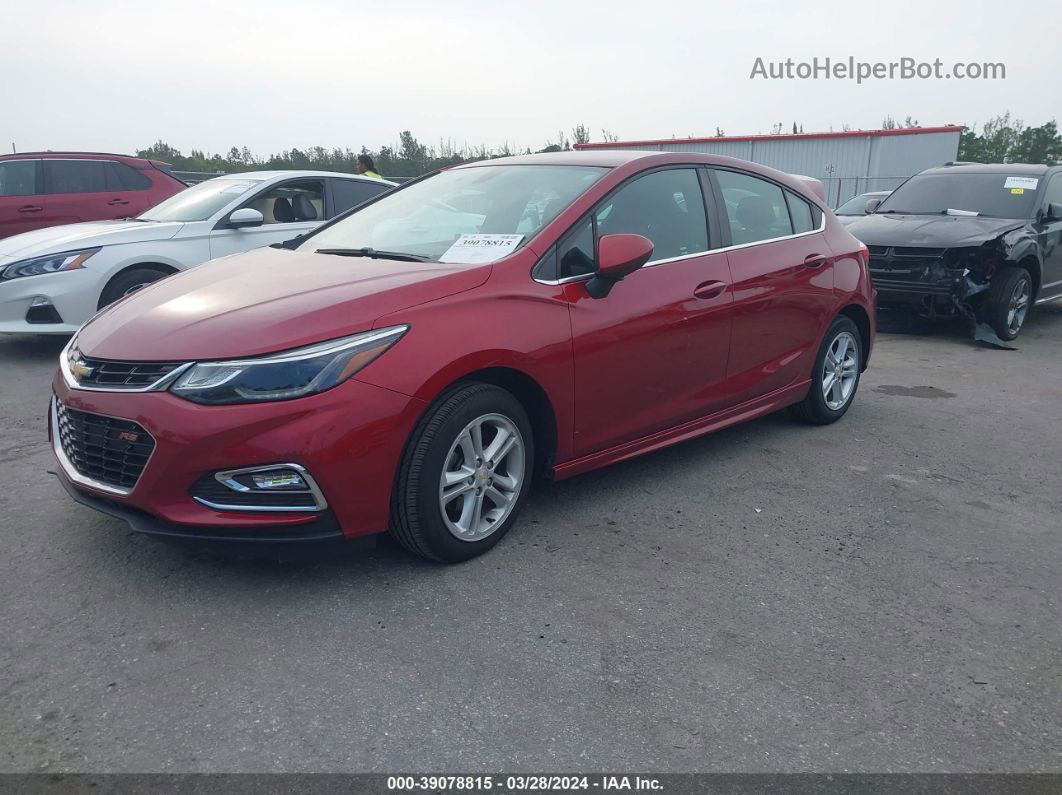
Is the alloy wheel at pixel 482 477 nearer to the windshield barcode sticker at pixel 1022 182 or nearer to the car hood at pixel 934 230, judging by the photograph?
the car hood at pixel 934 230

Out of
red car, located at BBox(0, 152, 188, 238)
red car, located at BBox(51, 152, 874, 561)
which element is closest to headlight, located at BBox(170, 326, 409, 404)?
red car, located at BBox(51, 152, 874, 561)

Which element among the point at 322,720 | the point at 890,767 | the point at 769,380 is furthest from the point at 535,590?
the point at 769,380

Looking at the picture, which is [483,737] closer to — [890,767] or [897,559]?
[890,767]

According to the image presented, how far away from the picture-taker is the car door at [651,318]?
386cm

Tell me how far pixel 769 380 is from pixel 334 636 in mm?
2977

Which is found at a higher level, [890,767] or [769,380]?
[769,380]

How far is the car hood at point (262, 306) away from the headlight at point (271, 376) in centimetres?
4

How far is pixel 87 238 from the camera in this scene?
7082 millimetres

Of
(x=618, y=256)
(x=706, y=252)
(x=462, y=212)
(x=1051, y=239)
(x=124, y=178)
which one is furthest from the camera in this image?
(x=124, y=178)

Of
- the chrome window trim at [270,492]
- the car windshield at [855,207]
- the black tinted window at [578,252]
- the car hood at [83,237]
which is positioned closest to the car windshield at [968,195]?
the car windshield at [855,207]

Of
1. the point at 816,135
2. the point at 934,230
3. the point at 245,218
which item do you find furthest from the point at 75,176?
the point at 816,135

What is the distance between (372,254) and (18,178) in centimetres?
861

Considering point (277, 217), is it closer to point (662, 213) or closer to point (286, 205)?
point (286, 205)

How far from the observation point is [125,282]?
7.15m
